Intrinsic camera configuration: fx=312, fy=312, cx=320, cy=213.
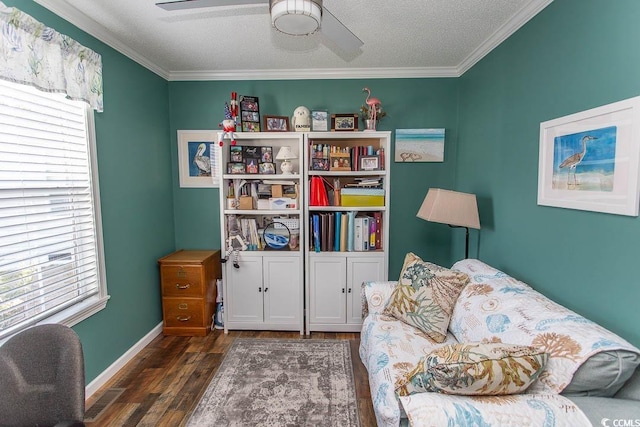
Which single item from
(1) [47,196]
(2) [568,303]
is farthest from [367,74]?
(1) [47,196]

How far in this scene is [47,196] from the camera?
1.82 m

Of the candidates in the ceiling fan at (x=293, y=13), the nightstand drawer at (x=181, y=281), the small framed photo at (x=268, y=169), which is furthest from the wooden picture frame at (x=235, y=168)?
the ceiling fan at (x=293, y=13)

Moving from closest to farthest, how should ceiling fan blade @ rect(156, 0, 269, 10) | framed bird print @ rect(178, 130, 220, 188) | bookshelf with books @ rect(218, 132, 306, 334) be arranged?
ceiling fan blade @ rect(156, 0, 269, 10) → bookshelf with books @ rect(218, 132, 306, 334) → framed bird print @ rect(178, 130, 220, 188)

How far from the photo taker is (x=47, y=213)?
1832 mm

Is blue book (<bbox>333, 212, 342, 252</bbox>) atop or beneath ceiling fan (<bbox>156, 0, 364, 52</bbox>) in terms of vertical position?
beneath

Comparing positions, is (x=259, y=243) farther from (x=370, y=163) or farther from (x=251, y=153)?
(x=370, y=163)

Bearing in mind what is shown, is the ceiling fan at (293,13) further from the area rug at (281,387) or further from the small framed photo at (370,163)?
the area rug at (281,387)

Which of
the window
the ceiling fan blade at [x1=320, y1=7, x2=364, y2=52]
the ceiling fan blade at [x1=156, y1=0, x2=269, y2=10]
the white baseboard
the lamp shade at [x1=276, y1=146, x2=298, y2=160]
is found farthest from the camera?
the lamp shade at [x1=276, y1=146, x2=298, y2=160]

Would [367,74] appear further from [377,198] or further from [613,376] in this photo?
[613,376]

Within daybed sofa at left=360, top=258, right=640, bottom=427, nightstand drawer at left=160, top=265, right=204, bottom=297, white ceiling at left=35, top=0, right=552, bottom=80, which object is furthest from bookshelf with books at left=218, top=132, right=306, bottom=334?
daybed sofa at left=360, top=258, right=640, bottom=427

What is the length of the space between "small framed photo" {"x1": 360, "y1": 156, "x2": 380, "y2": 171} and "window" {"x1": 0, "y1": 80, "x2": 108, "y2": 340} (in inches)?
83.5

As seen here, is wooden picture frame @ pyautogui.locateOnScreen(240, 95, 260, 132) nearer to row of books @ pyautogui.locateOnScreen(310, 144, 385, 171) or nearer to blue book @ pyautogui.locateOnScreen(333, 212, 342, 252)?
row of books @ pyautogui.locateOnScreen(310, 144, 385, 171)

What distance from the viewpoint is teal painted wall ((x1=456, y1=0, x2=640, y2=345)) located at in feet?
4.37

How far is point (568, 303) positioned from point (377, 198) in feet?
5.25
